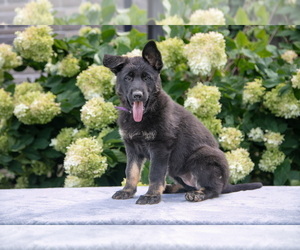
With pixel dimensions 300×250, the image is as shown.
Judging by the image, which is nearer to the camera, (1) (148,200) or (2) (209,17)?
(1) (148,200)

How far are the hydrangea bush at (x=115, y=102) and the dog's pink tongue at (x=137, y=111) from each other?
1.02 meters

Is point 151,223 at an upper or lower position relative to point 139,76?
lower

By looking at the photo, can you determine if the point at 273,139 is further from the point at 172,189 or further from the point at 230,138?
the point at 172,189

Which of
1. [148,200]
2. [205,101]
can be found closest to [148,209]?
[148,200]

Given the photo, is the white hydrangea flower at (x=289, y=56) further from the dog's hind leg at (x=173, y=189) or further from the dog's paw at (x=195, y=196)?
the dog's paw at (x=195, y=196)

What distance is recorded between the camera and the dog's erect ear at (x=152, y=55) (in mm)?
2666

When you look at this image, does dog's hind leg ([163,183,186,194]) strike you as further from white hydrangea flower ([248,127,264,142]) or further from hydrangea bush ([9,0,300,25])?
hydrangea bush ([9,0,300,25])

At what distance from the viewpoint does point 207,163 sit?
2861mm

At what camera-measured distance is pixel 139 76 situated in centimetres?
266

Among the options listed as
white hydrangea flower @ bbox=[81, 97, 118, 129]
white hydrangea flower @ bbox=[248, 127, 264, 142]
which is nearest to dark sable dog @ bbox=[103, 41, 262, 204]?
white hydrangea flower @ bbox=[81, 97, 118, 129]

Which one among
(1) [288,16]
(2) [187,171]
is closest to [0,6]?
(2) [187,171]

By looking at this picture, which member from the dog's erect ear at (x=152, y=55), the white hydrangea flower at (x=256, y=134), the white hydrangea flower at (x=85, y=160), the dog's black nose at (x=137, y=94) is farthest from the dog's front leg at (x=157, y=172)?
the white hydrangea flower at (x=256, y=134)

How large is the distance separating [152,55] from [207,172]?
28.5 inches

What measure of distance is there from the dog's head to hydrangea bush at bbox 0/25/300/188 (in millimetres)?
998
